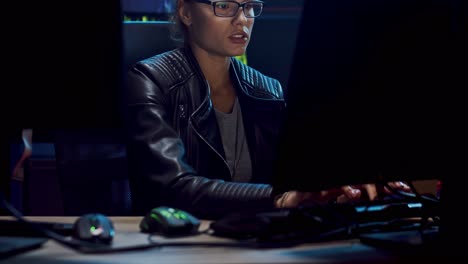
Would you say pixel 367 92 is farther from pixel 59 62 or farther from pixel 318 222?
pixel 59 62

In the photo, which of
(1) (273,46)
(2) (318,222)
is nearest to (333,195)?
(2) (318,222)

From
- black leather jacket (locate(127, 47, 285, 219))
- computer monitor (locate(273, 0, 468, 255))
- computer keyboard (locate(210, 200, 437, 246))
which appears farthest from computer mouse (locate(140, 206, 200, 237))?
black leather jacket (locate(127, 47, 285, 219))

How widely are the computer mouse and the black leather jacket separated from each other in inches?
14.7

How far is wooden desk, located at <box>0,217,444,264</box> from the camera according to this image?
35.2 inches

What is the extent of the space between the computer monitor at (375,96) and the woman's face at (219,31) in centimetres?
112

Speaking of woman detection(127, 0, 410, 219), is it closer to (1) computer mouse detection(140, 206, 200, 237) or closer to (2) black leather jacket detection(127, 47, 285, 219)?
(2) black leather jacket detection(127, 47, 285, 219)

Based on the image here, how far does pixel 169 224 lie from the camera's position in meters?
1.08

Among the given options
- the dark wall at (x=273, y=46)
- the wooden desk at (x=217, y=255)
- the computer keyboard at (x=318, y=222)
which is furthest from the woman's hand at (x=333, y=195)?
the dark wall at (x=273, y=46)

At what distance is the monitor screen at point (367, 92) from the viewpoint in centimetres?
93

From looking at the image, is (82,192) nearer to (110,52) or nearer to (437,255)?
(110,52)

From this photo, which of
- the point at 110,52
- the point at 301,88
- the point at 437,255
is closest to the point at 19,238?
the point at 110,52

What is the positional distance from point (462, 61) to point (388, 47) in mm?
136

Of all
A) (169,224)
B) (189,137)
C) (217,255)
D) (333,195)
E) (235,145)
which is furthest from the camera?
(235,145)

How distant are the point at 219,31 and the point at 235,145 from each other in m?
0.36
